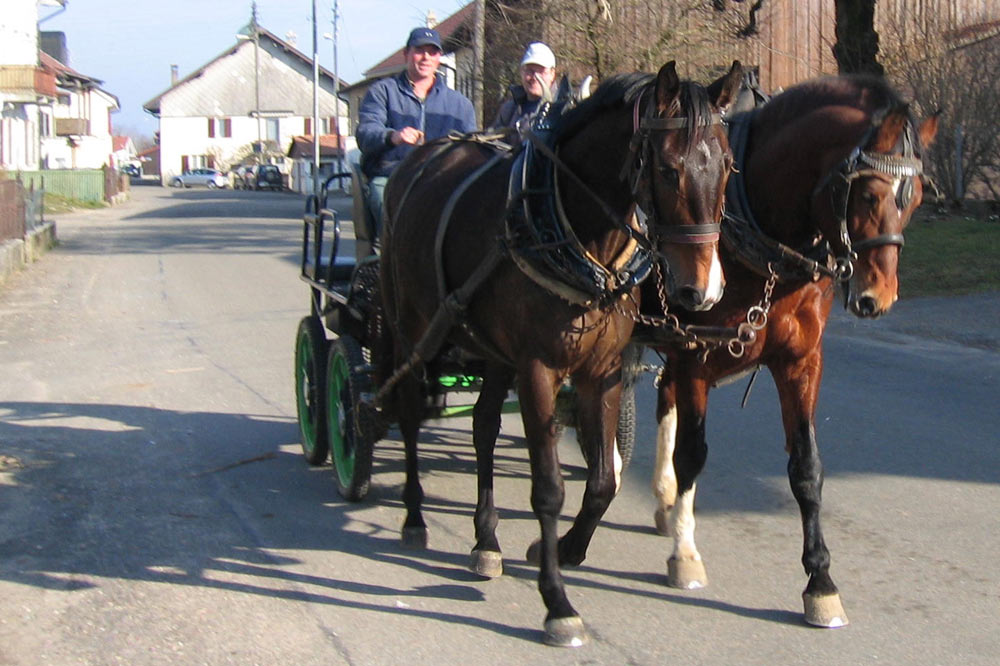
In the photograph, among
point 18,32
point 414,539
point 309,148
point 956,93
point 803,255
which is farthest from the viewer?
point 309,148

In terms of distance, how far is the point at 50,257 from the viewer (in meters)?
22.2

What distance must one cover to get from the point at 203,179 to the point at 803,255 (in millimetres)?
79824

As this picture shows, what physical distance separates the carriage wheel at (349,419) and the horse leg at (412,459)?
0.18 meters

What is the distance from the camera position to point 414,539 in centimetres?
548

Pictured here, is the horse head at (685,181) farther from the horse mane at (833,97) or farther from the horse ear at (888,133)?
the horse mane at (833,97)

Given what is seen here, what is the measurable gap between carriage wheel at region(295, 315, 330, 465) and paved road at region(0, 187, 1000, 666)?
161 mm

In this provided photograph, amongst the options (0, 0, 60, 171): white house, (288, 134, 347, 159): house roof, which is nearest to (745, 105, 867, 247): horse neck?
(0, 0, 60, 171): white house

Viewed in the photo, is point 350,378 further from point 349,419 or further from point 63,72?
point 63,72

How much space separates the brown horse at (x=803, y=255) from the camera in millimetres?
4023

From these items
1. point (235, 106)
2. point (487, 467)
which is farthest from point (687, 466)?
point (235, 106)

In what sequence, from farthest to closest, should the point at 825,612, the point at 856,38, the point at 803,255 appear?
the point at 856,38 → the point at 803,255 → the point at 825,612

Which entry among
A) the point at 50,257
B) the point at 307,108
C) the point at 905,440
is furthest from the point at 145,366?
the point at 307,108

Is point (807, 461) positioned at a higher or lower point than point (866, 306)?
lower

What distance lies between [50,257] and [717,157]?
67.6ft
